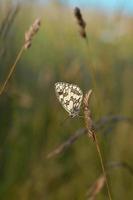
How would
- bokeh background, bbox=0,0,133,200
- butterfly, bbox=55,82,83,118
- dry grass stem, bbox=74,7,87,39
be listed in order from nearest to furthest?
butterfly, bbox=55,82,83,118
dry grass stem, bbox=74,7,87,39
bokeh background, bbox=0,0,133,200

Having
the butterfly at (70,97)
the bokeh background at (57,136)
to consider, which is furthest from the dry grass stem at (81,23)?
the bokeh background at (57,136)

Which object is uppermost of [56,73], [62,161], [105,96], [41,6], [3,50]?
[41,6]

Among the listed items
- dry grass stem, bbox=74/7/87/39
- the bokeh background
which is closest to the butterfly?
dry grass stem, bbox=74/7/87/39

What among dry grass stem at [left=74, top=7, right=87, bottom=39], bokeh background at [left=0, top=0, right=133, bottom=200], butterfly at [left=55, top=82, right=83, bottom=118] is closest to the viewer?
butterfly at [left=55, top=82, right=83, bottom=118]

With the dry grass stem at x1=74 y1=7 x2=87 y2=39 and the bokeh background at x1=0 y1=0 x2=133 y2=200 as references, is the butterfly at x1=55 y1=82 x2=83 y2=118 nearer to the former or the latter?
the dry grass stem at x1=74 y1=7 x2=87 y2=39

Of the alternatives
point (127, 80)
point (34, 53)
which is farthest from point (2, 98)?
point (34, 53)

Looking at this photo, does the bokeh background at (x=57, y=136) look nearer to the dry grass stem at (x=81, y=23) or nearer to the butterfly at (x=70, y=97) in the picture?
the dry grass stem at (x=81, y=23)

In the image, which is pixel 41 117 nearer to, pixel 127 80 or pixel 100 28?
Answer: pixel 127 80

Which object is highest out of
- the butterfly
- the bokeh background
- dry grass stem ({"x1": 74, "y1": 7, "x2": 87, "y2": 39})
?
the bokeh background
